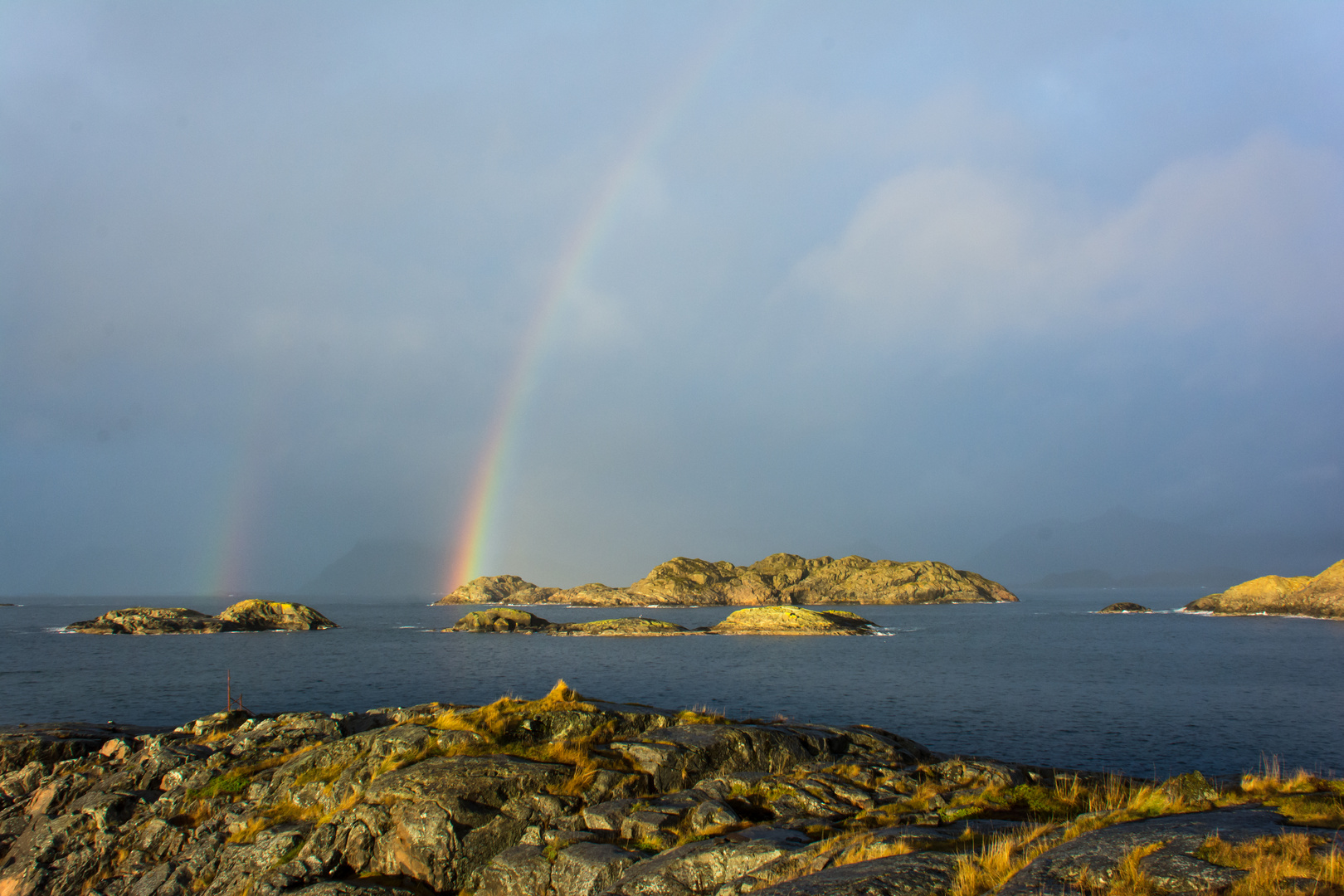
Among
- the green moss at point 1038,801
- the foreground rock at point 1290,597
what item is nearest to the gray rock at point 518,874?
the green moss at point 1038,801

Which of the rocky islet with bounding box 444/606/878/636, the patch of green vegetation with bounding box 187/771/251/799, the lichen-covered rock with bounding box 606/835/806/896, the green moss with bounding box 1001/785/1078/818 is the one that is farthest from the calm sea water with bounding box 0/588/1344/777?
the lichen-covered rock with bounding box 606/835/806/896

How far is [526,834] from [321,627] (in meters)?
158

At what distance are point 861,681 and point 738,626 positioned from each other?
7100cm

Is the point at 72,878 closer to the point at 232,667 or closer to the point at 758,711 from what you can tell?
the point at 758,711

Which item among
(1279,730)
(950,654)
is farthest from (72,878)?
(950,654)

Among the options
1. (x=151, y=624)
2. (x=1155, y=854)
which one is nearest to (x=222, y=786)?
(x=1155, y=854)

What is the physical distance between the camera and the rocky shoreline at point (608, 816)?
1096cm

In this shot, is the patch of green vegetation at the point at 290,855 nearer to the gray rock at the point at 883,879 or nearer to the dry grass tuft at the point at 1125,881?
the gray rock at the point at 883,879

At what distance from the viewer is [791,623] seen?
454ft

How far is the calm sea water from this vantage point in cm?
4306

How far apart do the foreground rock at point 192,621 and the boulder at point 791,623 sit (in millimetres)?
89701

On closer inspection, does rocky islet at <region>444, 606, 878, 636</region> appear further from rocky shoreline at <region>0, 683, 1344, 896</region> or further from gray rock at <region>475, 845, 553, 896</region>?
gray rock at <region>475, 845, 553, 896</region>

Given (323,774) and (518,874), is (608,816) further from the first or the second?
(323,774)

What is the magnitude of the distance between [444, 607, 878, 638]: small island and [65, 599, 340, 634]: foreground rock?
43162mm
